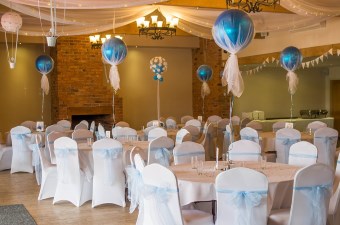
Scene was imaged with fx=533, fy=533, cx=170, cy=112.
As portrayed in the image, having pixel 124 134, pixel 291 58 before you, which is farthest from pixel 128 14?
pixel 291 58

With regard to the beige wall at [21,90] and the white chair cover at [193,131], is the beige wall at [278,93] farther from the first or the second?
the white chair cover at [193,131]

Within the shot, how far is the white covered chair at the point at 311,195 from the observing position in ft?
14.7

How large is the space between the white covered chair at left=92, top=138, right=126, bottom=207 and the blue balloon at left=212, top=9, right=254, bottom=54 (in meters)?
2.29

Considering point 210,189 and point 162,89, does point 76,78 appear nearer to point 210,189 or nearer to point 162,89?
point 162,89

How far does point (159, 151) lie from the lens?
736cm

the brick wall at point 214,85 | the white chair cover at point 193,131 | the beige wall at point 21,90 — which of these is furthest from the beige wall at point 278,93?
the white chair cover at point 193,131

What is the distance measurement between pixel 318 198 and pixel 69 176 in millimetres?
3961

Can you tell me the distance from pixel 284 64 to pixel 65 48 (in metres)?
6.29

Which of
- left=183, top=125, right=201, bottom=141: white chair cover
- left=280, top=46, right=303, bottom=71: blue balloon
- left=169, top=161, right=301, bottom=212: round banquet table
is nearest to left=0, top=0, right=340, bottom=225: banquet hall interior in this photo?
left=169, top=161, right=301, bottom=212: round banquet table

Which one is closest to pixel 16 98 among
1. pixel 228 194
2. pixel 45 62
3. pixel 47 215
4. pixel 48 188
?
pixel 45 62

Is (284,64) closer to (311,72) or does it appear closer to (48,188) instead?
(48,188)

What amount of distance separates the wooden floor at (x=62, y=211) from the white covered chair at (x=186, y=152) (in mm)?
959

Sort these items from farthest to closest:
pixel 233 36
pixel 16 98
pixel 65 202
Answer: pixel 16 98 < pixel 65 202 < pixel 233 36

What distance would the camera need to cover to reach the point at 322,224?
4562mm
